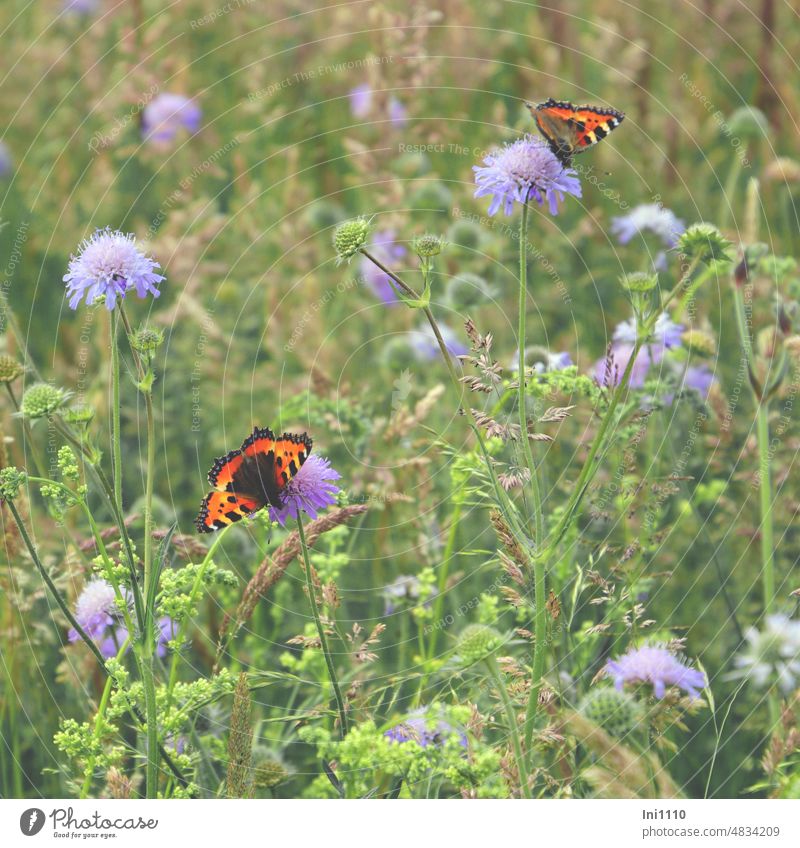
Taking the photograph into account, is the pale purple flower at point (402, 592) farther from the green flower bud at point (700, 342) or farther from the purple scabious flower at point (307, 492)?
the green flower bud at point (700, 342)

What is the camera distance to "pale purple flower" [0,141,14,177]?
456cm

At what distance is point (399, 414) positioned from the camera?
7.72 feet

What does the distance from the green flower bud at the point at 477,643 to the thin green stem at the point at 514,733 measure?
4 centimetres

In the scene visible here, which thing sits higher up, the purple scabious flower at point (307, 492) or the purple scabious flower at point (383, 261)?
the purple scabious flower at point (383, 261)

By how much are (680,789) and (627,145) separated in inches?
105

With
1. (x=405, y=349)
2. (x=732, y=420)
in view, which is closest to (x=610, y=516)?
(x=732, y=420)

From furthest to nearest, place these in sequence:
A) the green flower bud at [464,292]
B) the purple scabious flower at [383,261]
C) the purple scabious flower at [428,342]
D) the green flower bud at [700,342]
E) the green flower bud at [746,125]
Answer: the green flower bud at [746,125] → the purple scabious flower at [383,261] → the purple scabious flower at [428,342] → the green flower bud at [464,292] → the green flower bud at [700,342]

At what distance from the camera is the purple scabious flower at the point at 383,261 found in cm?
354

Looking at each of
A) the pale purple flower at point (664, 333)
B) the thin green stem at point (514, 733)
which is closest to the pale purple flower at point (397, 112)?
the pale purple flower at point (664, 333)

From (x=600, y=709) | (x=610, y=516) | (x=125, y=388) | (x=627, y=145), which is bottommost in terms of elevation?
(x=600, y=709)

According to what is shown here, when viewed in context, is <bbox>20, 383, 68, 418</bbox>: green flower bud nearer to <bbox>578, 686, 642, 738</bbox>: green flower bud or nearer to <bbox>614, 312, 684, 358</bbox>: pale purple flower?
<bbox>578, 686, 642, 738</bbox>: green flower bud

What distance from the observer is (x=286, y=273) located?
382 cm

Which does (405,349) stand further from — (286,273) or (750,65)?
(750,65)

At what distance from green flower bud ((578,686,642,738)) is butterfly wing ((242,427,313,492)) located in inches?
30.0
